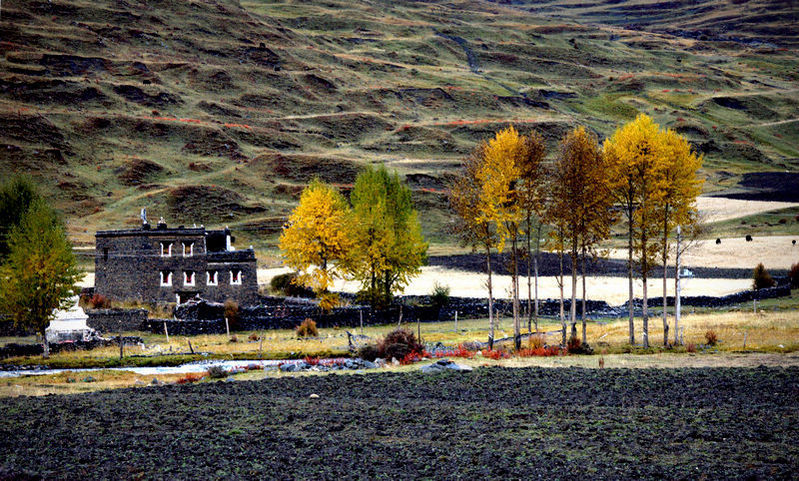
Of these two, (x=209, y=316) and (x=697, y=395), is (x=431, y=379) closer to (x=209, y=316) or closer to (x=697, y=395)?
(x=697, y=395)

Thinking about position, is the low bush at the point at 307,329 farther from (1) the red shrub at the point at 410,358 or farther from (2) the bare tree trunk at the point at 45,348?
(1) the red shrub at the point at 410,358

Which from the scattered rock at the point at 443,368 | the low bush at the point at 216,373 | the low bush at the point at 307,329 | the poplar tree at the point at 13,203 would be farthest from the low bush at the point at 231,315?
the scattered rock at the point at 443,368

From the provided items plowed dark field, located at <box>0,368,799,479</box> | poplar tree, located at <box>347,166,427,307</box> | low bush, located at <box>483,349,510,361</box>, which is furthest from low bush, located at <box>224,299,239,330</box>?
plowed dark field, located at <box>0,368,799,479</box>

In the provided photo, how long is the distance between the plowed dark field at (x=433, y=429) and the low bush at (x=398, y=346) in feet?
27.1

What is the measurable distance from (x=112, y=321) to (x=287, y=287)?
78.4 feet

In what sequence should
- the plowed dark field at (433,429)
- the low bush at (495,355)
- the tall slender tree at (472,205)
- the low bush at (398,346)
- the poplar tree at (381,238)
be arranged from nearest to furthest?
the plowed dark field at (433,429) < the low bush at (495,355) < the low bush at (398,346) < the tall slender tree at (472,205) < the poplar tree at (381,238)

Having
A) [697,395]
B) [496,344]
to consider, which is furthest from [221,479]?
[496,344]

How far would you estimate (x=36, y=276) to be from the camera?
4825 centimetres

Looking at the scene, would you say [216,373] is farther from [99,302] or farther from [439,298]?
[99,302]

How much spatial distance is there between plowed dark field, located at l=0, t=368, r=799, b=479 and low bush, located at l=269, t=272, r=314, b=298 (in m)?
48.8

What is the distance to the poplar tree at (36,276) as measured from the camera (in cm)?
4781

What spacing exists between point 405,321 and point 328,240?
10.2 metres

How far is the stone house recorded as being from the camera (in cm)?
6900

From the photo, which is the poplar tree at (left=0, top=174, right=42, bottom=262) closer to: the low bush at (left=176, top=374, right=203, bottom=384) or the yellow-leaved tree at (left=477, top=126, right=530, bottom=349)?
the low bush at (left=176, top=374, right=203, bottom=384)
